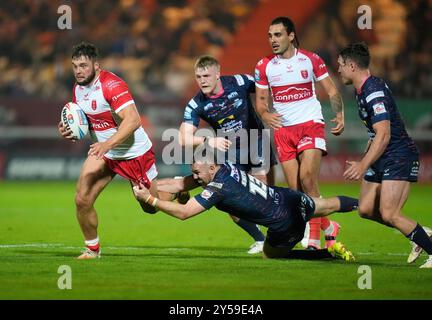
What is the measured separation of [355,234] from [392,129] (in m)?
4.11

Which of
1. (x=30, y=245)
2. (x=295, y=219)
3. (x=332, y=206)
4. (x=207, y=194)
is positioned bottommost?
(x=30, y=245)

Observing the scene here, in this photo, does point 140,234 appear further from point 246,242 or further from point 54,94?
point 54,94

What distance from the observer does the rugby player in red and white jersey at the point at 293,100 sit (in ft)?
34.5

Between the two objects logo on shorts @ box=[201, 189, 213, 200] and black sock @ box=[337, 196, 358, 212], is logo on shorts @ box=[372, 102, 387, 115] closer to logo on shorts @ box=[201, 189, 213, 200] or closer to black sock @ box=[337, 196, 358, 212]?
black sock @ box=[337, 196, 358, 212]

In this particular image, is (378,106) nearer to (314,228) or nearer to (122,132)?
(314,228)

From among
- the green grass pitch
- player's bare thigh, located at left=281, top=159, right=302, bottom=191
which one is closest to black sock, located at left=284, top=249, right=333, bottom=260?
the green grass pitch

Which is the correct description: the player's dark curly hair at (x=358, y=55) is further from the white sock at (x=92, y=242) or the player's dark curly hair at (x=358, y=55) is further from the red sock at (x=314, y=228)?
the white sock at (x=92, y=242)

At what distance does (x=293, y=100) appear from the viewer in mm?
10648

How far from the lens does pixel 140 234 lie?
43.0ft

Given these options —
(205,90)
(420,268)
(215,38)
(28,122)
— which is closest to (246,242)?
(205,90)

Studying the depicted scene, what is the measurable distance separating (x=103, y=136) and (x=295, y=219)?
8.37 ft

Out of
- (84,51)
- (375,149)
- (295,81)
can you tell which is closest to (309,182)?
(295,81)

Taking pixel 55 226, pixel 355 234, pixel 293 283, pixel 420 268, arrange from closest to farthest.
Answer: pixel 293 283 < pixel 420 268 < pixel 355 234 < pixel 55 226

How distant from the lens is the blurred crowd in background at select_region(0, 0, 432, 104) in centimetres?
2370
